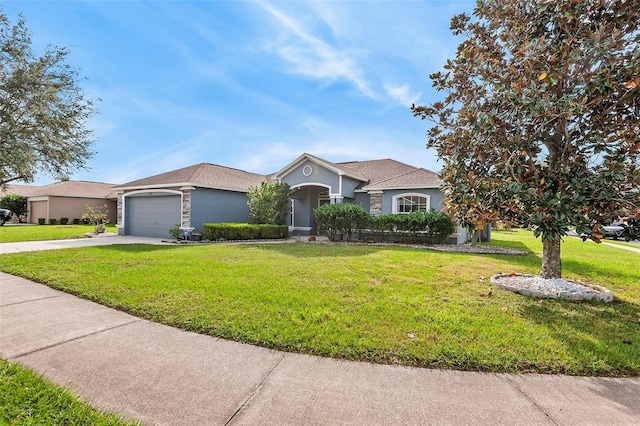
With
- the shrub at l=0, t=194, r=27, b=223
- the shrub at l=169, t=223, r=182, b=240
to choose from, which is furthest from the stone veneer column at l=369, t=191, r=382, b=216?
the shrub at l=0, t=194, r=27, b=223

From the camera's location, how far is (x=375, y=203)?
16.4 m

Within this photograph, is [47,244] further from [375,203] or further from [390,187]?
[390,187]

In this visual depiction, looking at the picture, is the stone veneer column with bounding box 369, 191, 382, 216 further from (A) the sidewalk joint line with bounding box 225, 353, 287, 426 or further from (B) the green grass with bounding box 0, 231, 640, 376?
(A) the sidewalk joint line with bounding box 225, 353, 287, 426

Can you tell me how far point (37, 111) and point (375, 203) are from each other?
14446 mm

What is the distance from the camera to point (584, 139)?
203 inches

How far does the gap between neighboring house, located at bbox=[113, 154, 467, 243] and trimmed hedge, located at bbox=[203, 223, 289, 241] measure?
4.18 feet

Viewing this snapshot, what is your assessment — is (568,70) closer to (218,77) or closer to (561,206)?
(561,206)

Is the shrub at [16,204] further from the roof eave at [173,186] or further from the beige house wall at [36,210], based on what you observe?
the roof eave at [173,186]

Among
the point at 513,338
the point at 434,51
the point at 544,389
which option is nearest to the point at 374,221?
the point at 434,51

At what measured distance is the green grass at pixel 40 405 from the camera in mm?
2277

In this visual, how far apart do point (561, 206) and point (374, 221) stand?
10.7 meters

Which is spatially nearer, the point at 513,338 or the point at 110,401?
the point at 110,401

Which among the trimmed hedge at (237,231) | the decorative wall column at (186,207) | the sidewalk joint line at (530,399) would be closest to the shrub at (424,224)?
the trimmed hedge at (237,231)

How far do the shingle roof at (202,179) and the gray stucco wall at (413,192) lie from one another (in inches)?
349
